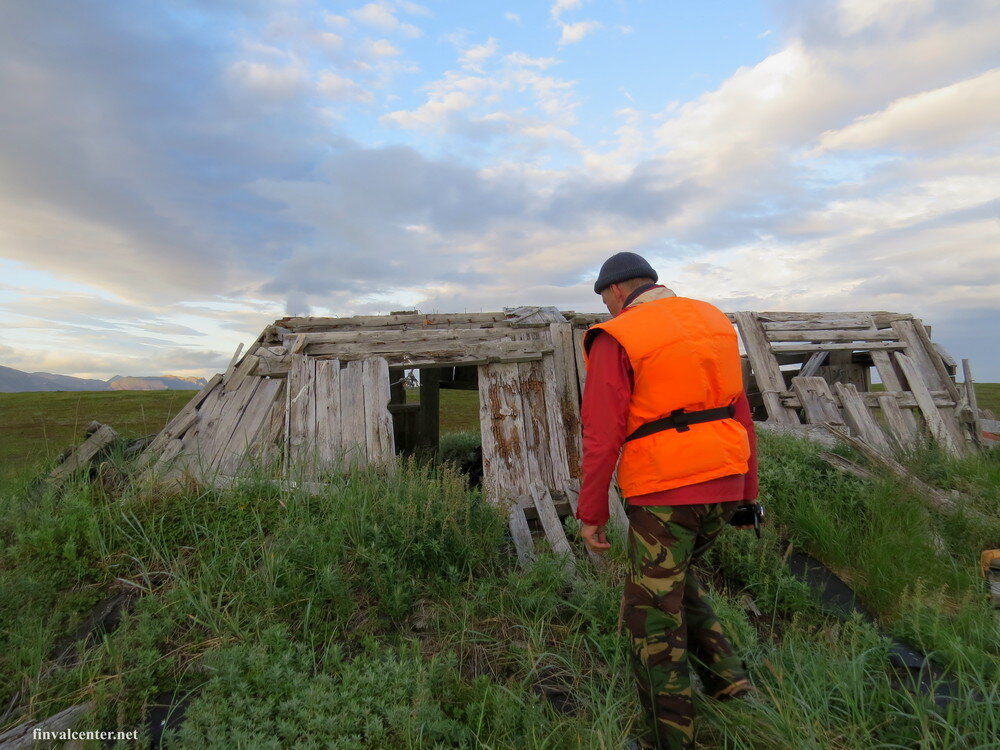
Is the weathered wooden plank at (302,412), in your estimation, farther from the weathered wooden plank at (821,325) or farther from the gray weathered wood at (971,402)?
the gray weathered wood at (971,402)

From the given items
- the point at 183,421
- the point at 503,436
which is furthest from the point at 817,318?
the point at 183,421

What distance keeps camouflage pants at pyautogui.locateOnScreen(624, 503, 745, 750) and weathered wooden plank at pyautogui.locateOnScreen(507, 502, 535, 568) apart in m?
1.72

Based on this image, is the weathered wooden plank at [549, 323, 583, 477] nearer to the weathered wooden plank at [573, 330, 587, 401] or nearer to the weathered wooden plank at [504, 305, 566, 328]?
the weathered wooden plank at [573, 330, 587, 401]

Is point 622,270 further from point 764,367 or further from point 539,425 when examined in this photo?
point 764,367

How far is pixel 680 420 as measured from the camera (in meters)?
2.77

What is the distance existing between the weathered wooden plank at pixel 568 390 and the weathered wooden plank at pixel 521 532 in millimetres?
872

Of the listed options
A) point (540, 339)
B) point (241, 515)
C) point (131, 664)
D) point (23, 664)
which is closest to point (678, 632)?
point (131, 664)

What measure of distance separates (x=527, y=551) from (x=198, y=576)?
2573 mm

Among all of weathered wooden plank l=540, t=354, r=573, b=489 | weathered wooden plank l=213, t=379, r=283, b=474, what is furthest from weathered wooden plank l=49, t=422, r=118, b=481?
weathered wooden plank l=540, t=354, r=573, b=489

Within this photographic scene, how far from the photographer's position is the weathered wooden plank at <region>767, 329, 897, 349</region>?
9062 millimetres

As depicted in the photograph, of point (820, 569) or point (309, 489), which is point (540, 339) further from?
point (820, 569)

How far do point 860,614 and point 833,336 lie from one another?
257 inches

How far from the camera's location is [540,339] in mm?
7016

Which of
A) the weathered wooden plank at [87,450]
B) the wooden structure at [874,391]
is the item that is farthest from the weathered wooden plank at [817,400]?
the weathered wooden plank at [87,450]
